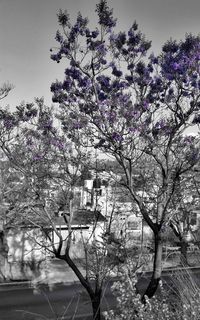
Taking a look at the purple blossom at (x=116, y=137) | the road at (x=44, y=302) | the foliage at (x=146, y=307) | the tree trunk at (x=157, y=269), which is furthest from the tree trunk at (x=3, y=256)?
the foliage at (x=146, y=307)

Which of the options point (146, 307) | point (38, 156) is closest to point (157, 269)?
point (146, 307)

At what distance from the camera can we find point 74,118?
10.5 meters

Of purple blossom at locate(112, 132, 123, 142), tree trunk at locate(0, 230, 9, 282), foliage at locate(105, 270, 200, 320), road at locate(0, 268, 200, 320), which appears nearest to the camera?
foliage at locate(105, 270, 200, 320)

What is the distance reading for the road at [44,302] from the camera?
1781 centimetres

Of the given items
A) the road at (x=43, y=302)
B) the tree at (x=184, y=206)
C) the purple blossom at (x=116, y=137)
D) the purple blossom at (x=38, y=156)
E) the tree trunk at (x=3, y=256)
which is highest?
the purple blossom at (x=116, y=137)

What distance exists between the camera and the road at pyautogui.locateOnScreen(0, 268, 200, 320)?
58.4 ft

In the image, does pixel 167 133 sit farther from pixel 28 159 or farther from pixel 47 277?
pixel 47 277

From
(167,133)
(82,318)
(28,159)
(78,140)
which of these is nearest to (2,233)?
(82,318)

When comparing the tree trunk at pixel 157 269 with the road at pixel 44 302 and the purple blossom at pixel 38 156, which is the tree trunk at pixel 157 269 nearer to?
the purple blossom at pixel 38 156

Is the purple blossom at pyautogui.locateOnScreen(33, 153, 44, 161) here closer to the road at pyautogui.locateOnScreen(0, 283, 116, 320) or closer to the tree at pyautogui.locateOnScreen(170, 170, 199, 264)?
the tree at pyautogui.locateOnScreen(170, 170, 199, 264)

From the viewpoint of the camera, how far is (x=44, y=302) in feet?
66.4

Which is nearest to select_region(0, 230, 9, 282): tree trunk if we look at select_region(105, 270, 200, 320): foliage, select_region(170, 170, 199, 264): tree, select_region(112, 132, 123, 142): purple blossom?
select_region(170, 170, 199, 264): tree

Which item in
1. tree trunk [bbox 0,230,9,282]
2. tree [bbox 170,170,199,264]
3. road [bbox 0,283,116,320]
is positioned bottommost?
road [bbox 0,283,116,320]

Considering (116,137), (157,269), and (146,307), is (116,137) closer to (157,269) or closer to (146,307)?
(157,269)
